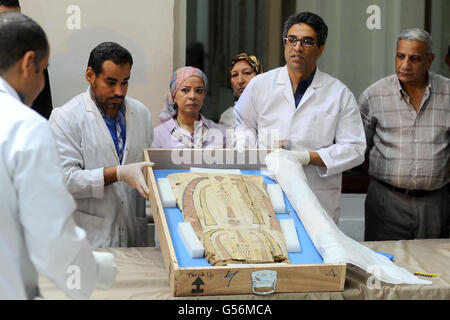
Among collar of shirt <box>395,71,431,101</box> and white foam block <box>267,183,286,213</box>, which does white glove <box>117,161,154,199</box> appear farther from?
collar of shirt <box>395,71,431,101</box>

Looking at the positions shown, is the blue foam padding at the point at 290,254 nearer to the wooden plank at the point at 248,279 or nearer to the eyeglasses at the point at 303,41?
the wooden plank at the point at 248,279

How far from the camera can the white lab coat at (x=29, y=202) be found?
1.58 m

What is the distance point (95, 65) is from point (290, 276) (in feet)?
4.13

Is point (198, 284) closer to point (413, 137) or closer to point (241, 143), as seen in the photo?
point (241, 143)

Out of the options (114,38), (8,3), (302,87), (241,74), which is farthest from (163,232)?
(114,38)

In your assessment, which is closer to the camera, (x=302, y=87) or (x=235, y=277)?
(x=235, y=277)

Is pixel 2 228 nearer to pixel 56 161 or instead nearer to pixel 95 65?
pixel 56 161

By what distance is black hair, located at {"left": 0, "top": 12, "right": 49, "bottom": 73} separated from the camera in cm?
166

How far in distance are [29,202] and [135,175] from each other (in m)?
1.17

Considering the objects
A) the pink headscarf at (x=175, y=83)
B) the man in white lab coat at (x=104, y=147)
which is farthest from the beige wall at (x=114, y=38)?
the man in white lab coat at (x=104, y=147)

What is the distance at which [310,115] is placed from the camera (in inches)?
128

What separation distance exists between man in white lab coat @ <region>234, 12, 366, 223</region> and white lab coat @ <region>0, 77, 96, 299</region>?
62.3 inches

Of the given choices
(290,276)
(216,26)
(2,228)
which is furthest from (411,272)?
(216,26)

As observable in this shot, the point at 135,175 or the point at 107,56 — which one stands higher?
the point at 107,56
